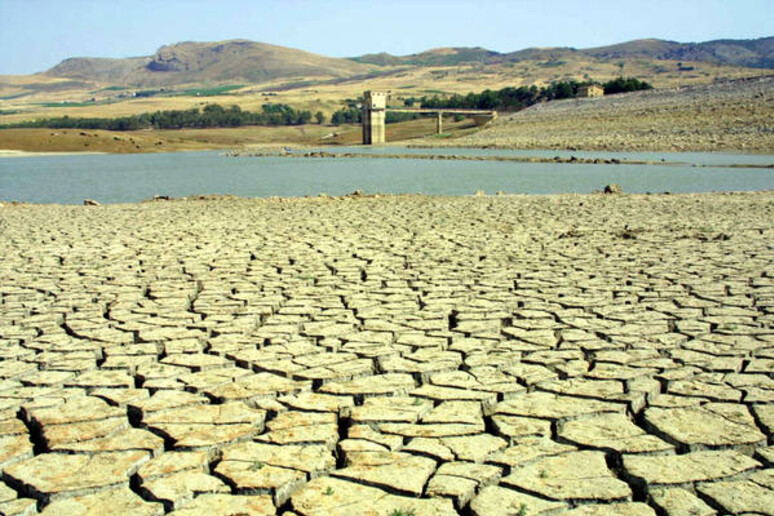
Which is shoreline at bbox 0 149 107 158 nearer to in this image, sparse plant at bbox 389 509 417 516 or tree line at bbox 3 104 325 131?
tree line at bbox 3 104 325 131

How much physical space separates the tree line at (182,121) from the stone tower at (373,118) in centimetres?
2793

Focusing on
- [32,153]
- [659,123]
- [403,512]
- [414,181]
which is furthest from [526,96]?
[403,512]

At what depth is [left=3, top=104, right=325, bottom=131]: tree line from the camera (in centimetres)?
9625

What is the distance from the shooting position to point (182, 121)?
100 meters

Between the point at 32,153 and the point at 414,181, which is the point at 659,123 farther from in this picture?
the point at 32,153

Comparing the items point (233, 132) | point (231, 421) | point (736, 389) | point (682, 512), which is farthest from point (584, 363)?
point (233, 132)

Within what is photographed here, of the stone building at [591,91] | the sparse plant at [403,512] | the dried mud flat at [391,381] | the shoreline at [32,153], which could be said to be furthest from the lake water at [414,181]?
the stone building at [591,91]

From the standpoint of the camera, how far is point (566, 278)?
7.22m

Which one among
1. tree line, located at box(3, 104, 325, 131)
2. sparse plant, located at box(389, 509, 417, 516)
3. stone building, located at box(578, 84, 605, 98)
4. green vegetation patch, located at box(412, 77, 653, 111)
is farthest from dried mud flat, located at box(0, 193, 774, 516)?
tree line, located at box(3, 104, 325, 131)

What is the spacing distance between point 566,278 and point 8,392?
189 inches

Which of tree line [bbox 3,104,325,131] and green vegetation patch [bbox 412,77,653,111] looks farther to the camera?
tree line [bbox 3,104,325,131]

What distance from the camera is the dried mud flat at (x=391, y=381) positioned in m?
3.08

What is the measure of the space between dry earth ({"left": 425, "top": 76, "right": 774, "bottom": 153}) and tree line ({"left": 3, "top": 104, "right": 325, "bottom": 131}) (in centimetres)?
4586

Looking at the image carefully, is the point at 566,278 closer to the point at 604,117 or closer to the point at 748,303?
the point at 748,303
